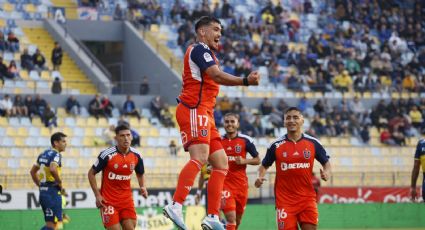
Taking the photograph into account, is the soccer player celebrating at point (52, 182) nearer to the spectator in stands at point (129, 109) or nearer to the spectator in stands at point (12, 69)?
the spectator in stands at point (129, 109)

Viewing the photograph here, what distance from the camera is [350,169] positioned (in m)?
34.4

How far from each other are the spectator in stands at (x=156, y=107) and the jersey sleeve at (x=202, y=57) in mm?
22185

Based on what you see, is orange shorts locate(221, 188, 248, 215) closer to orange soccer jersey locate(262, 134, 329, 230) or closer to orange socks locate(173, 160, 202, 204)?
orange soccer jersey locate(262, 134, 329, 230)

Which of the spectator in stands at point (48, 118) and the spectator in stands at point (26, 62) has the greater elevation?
the spectator in stands at point (26, 62)

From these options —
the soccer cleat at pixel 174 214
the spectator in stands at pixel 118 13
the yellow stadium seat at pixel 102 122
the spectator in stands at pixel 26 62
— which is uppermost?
the spectator in stands at pixel 118 13

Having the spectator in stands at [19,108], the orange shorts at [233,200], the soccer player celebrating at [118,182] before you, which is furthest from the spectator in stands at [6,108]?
the soccer player celebrating at [118,182]

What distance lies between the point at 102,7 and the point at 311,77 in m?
8.17

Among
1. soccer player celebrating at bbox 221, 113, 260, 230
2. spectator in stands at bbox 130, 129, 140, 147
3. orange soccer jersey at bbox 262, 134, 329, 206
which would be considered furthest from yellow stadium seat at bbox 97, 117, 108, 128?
orange soccer jersey at bbox 262, 134, 329, 206

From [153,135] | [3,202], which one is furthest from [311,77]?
[3,202]

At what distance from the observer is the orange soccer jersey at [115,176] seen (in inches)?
663

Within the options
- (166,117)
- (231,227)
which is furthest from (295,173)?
(166,117)

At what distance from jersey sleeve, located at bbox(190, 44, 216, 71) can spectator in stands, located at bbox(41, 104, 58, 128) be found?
2016cm

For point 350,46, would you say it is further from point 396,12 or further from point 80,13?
point 80,13

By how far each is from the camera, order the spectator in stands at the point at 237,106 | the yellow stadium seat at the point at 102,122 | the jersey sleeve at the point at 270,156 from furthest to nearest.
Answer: the spectator in stands at the point at 237,106
the yellow stadium seat at the point at 102,122
the jersey sleeve at the point at 270,156
